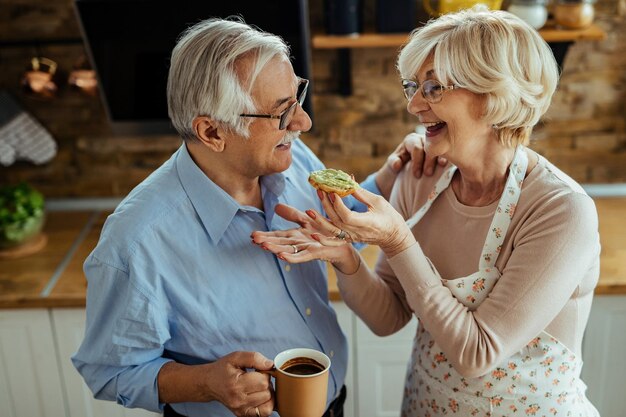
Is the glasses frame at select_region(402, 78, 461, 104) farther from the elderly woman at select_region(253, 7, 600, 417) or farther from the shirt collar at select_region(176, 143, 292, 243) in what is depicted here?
the shirt collar at select_region(176, 143, 292, 243)

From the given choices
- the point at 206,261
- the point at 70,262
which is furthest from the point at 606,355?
the point at 70,262

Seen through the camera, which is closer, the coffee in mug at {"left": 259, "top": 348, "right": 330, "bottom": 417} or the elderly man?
the coffee in mug at {"left": 259, "top": 348, "right": 330, "bottom": 417}

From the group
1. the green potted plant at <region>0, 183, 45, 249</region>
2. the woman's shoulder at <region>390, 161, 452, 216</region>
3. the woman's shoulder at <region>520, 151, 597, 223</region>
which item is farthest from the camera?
the green potted plant at <region>0, 183, 45, 249</region>

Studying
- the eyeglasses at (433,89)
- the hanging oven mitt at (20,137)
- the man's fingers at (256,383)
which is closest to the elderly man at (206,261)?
the man's fingers at (256,383)

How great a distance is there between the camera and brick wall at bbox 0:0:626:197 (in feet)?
8.79

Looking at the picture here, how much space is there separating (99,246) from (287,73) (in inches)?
19.6

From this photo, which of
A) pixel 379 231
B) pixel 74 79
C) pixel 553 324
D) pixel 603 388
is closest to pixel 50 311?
pixel 74 79

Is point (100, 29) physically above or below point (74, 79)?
above

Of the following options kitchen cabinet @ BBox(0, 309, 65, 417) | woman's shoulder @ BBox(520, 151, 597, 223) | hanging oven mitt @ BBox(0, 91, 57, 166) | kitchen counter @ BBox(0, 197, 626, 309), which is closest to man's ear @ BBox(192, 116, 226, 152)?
woman's shoulder @ BBox(520, 151, 597, 223)

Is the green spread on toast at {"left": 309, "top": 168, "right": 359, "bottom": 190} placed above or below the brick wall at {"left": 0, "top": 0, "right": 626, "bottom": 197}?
above

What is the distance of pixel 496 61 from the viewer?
140 centimetres

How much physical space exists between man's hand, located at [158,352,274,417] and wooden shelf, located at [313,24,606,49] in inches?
52.4

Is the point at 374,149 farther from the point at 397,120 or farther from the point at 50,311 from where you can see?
the point at 50,311

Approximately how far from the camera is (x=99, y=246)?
55.5 inches
